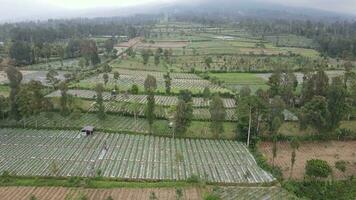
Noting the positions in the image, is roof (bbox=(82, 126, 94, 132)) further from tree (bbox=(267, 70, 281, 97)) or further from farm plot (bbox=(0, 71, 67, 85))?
tree (bbox=(267, 70, 281, 97))

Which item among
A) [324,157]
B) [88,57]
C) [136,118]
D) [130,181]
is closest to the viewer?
[130,181]

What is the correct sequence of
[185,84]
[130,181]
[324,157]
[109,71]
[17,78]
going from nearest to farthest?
1. [130,181]
2. [324,157]
3. [17,78]
4. [185,84]
5. [109,71]

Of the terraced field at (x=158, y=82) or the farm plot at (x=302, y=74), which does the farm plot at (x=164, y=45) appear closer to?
the terraced field at (x=158, y=82)

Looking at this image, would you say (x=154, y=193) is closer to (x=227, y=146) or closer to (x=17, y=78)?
(x=227, y=146)

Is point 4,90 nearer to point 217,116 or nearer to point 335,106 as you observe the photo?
point 217,116

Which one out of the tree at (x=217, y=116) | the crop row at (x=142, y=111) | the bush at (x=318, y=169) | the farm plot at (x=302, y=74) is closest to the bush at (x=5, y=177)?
the crop row at (x=142, y=111)

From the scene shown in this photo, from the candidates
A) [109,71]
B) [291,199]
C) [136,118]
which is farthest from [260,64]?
[291,199]
